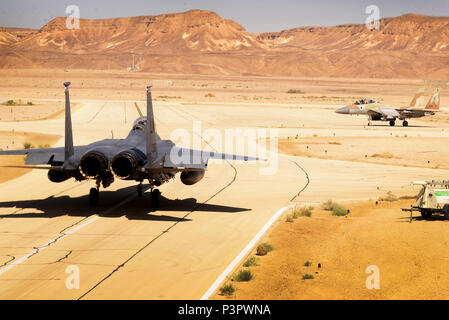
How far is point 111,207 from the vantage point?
21484 millimetres

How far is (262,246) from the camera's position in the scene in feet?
50.6

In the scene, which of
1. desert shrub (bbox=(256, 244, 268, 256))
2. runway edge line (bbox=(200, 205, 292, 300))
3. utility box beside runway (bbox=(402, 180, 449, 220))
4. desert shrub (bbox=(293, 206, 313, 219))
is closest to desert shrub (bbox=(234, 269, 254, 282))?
runway edge line (bbox=(200, 205, 292, 300))

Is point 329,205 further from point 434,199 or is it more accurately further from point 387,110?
point 387,110

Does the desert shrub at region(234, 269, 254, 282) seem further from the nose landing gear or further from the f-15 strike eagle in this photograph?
the nose landing gear

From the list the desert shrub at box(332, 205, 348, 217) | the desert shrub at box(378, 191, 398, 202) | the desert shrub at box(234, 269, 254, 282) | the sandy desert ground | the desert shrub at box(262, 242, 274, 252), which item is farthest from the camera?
the desert shrub at box(378, 191, 398, 202)

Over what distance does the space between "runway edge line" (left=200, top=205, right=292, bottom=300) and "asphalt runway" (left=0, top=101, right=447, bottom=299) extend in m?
0.20

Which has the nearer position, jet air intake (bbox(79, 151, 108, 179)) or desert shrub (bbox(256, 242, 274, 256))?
desert shrub (bbox(256, 242, 274, 256))

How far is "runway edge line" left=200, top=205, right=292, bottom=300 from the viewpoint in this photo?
41.1 feet

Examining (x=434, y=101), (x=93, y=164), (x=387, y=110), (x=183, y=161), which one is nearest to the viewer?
(x=93, y=164)

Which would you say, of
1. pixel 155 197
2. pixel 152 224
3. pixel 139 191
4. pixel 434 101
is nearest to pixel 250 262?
pixel 152 224

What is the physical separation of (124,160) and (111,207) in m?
3.71

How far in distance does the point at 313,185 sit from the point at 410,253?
39.2 ft

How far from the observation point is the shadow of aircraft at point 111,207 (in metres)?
20.0
